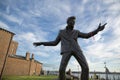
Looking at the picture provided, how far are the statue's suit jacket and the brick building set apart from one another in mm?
33015

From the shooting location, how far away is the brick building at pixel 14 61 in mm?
34719

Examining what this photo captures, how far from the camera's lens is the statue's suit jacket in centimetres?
432

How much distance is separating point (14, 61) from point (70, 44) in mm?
41786

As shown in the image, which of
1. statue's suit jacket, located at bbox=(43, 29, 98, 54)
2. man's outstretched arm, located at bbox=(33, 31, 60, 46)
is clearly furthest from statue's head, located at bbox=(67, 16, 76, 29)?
man's outstretched arm, located at bbox=(33, 31, 60, 46)

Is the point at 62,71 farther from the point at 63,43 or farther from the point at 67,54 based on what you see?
the point at 63,43

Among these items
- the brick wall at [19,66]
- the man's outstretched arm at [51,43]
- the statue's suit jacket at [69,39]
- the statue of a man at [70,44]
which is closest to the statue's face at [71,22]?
the statue of a man at [70,44]

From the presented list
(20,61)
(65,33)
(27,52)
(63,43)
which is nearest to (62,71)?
(63,43)

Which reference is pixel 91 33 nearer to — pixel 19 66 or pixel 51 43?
pixel 51 43

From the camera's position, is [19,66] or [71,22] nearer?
[71,22]

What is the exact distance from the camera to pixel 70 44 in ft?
14.4

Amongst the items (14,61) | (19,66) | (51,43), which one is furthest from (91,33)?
(19,66)

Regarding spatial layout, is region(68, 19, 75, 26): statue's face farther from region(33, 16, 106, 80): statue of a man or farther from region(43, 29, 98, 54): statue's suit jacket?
region(43, 29, 98, 54): statue's suit jacket

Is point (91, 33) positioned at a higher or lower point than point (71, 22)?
lower

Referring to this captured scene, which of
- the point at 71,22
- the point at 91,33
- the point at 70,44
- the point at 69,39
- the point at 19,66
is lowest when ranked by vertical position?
the point at 70,44
